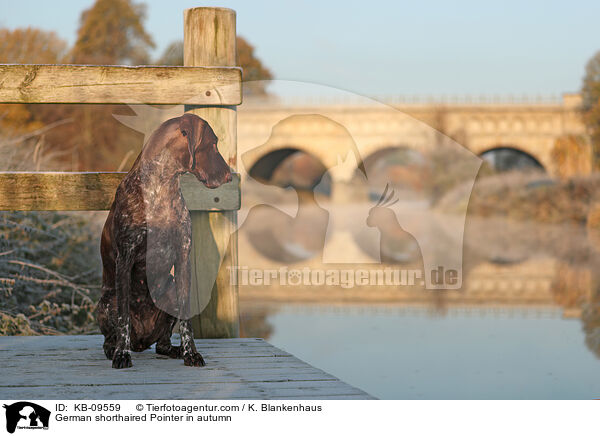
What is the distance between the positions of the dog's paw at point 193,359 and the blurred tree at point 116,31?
27.9 meters

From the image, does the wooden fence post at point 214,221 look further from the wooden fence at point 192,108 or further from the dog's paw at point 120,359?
the dog's paw at point 120,359

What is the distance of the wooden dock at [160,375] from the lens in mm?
2689

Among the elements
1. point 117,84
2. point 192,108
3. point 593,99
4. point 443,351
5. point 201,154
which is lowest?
point 443,351

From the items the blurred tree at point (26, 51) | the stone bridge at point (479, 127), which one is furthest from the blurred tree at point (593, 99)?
the blurred tree at point (26, 51)

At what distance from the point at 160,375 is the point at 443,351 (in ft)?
13.2

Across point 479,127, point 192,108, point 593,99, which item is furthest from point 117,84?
point 479,127

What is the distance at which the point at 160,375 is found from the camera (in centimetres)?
301

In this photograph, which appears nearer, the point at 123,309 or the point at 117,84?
the point at 123,309

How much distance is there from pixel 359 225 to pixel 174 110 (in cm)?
1648

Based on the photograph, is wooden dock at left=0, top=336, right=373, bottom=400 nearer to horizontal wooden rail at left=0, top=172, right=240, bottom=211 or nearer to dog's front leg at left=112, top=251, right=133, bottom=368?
dog's front leg at left=112, top=251, right=133, bottom=368

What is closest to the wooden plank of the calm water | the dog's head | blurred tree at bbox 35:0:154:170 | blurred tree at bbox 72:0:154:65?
the dog's head

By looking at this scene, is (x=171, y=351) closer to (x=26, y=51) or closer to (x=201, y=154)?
(x=201, y=154)
